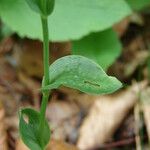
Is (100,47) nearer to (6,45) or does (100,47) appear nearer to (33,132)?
(6,45)

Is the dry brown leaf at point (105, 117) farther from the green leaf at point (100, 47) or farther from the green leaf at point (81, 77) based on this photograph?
the green leaf at point (81, 77)

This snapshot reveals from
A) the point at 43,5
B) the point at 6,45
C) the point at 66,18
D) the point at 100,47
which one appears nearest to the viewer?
the point at 43,5

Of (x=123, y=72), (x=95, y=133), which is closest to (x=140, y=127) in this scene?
(x=95, y=133)

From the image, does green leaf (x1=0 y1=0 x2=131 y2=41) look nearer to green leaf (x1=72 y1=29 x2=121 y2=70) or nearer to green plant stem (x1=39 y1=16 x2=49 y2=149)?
green leaf (x1=72 y1=29 x2=121 y2=70)

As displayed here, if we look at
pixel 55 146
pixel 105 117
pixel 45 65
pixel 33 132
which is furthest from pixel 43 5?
pixel 105 117

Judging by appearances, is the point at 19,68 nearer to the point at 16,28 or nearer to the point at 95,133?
the point at 16,28

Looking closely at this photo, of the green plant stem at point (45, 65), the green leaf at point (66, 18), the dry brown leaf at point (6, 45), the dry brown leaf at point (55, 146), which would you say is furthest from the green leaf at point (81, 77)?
the dry brown leaf at point (6, 45)

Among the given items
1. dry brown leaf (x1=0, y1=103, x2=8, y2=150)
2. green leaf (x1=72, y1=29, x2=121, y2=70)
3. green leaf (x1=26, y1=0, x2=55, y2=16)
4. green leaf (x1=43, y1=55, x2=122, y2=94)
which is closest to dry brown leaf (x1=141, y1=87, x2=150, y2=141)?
green leaf (x1=72, y1=29, x2=121, y2=70)
